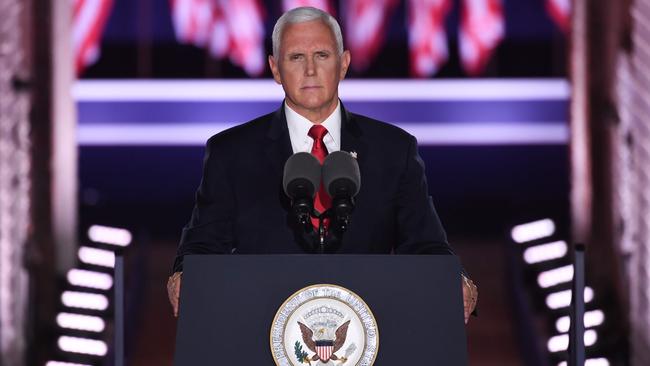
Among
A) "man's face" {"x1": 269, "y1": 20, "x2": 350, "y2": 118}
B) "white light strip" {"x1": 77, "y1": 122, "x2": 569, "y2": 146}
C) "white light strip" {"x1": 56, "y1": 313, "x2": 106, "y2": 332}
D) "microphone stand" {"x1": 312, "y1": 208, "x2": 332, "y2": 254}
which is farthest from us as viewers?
"white light strip" {"x1": 77, "y1": 122, "x2": 569, "y2": 146}

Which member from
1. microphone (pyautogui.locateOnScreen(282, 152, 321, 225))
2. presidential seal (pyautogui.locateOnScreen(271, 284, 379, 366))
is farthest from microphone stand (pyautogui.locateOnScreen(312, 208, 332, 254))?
presidential seal (pyautogui.locateOnScreen(271, 284, 379, 366))

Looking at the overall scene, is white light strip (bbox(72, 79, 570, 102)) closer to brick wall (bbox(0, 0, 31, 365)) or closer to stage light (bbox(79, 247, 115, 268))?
stage light (bbox(79, 247, 115, 268))

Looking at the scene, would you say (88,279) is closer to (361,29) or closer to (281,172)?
(361,29)

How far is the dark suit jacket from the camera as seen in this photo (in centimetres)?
239

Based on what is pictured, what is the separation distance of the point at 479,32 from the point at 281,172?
7.78m

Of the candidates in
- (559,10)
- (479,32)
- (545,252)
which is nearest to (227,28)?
(479,32)

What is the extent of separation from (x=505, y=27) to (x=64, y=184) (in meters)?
4.26

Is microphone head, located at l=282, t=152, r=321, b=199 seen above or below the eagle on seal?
above

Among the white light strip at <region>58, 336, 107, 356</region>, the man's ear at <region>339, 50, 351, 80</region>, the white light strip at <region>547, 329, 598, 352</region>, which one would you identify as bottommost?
the man's ear at <region>339, 50, 351, 80</region>

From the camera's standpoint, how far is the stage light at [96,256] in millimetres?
7309

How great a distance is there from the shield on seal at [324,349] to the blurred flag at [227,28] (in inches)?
321

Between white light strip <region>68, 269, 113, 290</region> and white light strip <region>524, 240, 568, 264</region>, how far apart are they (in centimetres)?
246

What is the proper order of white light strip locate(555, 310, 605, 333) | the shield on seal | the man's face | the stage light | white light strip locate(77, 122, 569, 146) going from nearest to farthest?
the shield on seal < the man's face < white light strip locate(555, 310, 605, 333) < the stage light < white light strip locate(77, 122, 569, 146)

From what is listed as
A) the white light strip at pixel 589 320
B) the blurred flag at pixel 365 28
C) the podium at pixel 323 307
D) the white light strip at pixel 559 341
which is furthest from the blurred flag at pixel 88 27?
the podium at pixel 323 307
